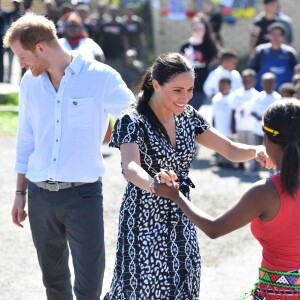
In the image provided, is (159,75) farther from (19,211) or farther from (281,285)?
(19,211)

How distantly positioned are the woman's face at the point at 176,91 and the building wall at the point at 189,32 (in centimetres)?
1721

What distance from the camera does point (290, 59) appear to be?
11594 millimetres

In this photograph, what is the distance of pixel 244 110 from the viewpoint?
10734 millimetres

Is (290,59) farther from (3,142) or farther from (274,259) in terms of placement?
(274,259)

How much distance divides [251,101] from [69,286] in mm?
6114

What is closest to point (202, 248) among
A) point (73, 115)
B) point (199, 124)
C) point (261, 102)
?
→ point (73, 115)

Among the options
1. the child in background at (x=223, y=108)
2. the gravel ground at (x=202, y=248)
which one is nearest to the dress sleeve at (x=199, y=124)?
the gravel ground at (x=202, y=248)

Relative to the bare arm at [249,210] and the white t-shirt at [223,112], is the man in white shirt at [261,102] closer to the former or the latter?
the white t-shirt at [223,112]

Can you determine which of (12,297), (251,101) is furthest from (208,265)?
(251,101)

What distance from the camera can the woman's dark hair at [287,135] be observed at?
3424mm

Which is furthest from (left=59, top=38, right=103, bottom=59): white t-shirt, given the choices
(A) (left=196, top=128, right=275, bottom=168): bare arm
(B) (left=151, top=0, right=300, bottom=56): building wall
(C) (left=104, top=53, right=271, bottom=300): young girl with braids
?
(B) (left=151, top=0, right=300, bottom=56): building wall

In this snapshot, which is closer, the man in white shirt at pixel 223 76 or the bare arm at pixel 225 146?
the bare arm at pixel 225 146

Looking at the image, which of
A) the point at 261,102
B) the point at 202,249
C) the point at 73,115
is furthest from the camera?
the point at 261,102

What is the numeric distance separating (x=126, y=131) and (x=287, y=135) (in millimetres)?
873
